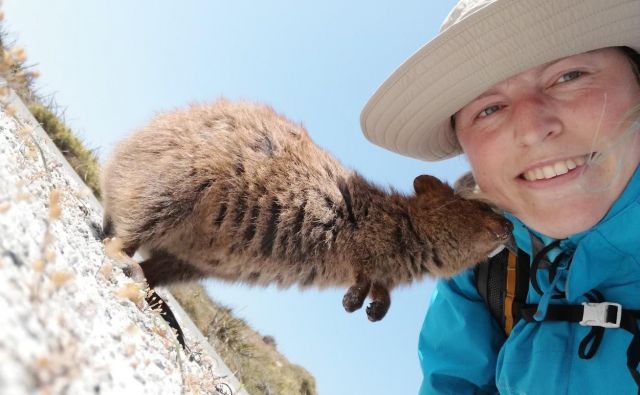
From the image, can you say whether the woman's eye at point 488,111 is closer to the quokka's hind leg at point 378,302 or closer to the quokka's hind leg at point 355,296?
the quokka's hind leg at point 355,296

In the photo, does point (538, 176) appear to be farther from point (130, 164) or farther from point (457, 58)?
point (130, 164)

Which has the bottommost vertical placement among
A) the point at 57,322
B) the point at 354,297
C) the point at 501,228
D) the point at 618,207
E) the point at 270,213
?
the point at 57,322

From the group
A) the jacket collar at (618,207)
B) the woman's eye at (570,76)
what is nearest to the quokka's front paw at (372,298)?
the jacket collar at (618,207)

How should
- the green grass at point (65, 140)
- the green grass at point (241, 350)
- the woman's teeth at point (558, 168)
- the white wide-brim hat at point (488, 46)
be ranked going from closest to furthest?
the white wide-brim hat at point (488, 46), the woman's teeth at point (558, 168), the green grass at point (241, 350), the green grass at point (65, 140)

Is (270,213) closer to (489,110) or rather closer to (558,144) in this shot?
(489,110)

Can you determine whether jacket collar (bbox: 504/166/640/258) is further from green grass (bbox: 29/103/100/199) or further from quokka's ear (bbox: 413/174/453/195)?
green grass (bbox: 29/103/100/199)

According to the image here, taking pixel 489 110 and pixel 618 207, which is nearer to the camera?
pixel 618 207

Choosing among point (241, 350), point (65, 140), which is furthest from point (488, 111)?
point (65, 140)

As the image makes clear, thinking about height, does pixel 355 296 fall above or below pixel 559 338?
below
